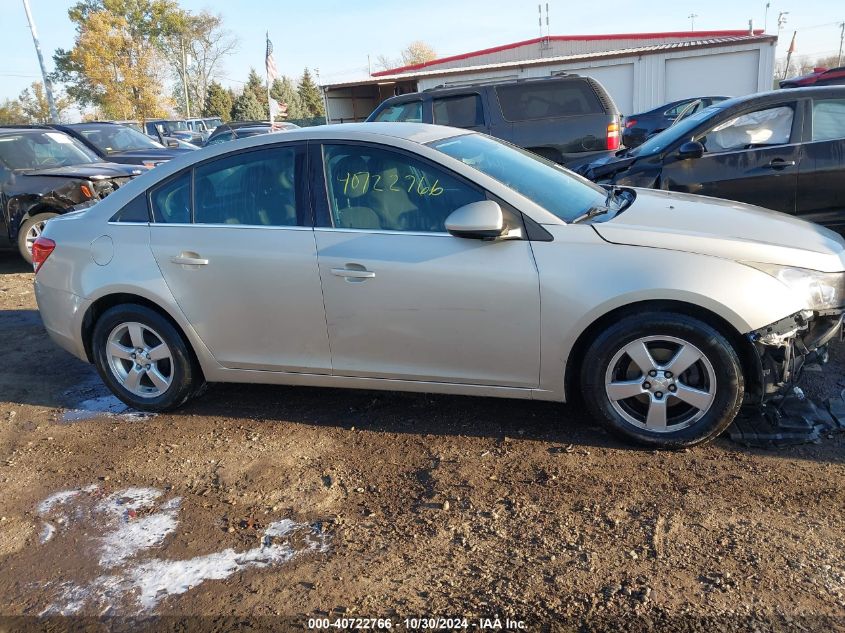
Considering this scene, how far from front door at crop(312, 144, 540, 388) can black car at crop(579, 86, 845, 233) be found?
3.57m

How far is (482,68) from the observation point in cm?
2612

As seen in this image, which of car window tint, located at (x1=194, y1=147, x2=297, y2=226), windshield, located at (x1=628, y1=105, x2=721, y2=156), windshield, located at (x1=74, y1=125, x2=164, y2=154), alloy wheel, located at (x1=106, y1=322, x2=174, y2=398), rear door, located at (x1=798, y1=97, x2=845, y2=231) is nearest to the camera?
car window tint, located at (x1=194, y1=147, x2=297, y2=226)

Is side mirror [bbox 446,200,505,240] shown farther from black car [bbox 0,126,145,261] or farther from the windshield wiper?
black car [bbox 0,126,145,261]

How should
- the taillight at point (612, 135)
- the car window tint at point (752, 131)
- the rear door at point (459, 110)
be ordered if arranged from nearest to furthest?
the car window tint at point (752, 131), the taillight at point (612, 135), the rear door at point (459, 110)

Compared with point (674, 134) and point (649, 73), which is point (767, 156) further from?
point (649, 73)

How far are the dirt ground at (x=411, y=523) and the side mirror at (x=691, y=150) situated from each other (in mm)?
2774

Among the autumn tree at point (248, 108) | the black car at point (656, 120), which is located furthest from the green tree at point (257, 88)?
the black car at point (656, 120)

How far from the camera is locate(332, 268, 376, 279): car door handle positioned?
370 cm

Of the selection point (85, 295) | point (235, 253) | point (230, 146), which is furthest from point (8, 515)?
point (230, 146)

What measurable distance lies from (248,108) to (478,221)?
60554 millimetres

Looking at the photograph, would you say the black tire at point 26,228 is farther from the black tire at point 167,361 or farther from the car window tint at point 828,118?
the car window tint at point 828,118

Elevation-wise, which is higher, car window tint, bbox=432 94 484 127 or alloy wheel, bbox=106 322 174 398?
car window tint, bbox=432 94 484 127

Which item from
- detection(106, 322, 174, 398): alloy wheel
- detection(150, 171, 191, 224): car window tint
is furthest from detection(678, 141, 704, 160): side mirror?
detection(106, 322, 174, 398): alloy wheel

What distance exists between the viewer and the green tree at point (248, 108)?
59375 millimetres
